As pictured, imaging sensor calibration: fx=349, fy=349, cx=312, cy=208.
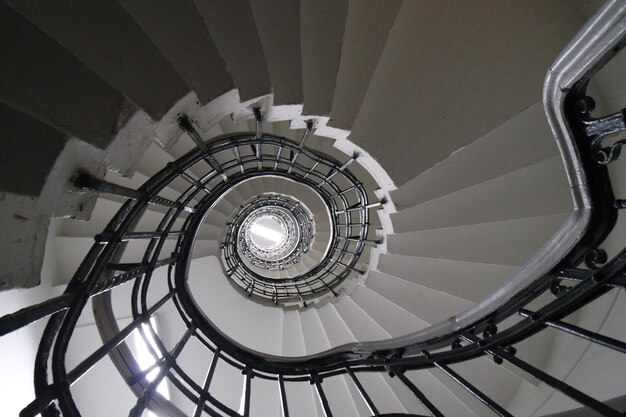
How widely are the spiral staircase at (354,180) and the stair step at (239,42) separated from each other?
0.6 inches

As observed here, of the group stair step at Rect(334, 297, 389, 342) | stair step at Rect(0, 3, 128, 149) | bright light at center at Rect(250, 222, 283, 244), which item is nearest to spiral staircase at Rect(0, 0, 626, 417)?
stair step at Rect(0, 3, 128, 149)

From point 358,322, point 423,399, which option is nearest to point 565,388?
point 423,399

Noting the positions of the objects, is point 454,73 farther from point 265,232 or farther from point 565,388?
point 265,232

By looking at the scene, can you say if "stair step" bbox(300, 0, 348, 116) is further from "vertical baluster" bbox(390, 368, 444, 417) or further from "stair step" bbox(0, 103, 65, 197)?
"vertical baluster" bbox(390, 368, 444, 417)

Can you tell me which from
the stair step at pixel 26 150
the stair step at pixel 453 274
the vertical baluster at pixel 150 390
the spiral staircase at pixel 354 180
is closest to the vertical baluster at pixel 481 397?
the spiral staircase at pixel 354 180

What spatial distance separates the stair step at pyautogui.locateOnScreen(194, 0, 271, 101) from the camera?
2420 millimetres

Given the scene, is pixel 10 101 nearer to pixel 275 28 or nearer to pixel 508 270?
pixel 275 28

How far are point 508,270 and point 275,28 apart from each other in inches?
117

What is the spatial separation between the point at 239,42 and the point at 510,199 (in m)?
2.48

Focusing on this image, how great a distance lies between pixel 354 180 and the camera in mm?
4203

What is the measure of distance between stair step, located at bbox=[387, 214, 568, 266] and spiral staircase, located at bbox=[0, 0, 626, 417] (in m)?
0.02

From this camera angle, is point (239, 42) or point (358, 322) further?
point (358, 322)

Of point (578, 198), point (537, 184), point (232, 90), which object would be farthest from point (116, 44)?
point (537, 184)

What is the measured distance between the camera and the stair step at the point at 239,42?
95.3 inches
